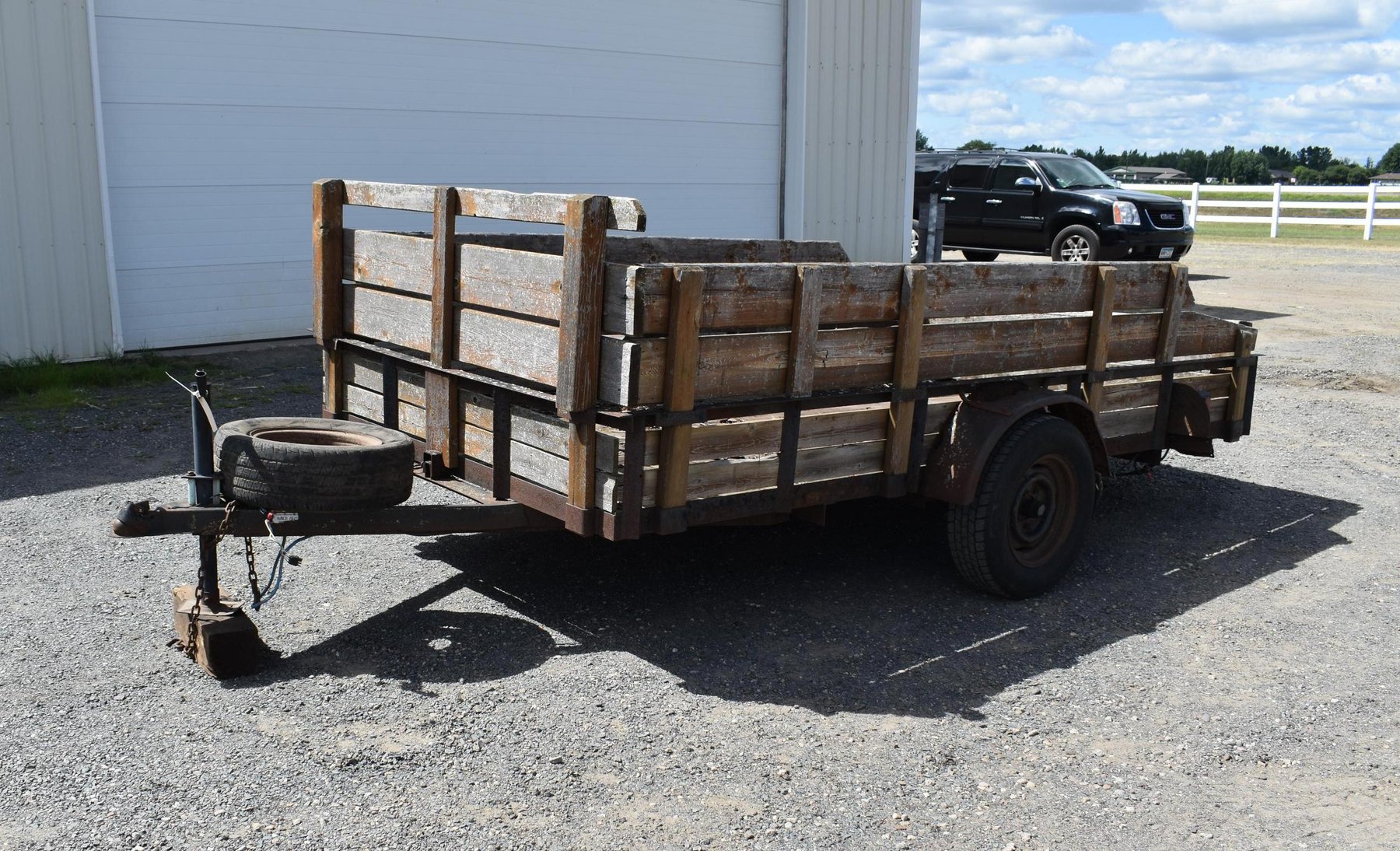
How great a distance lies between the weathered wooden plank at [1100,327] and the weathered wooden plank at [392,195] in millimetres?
2810

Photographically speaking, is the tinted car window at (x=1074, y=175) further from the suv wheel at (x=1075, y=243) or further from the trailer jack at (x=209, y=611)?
the trailer jack at (x=209, y=611)

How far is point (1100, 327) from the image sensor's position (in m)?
5.49

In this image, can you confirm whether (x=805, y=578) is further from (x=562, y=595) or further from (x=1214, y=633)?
(x=1214, y=633)

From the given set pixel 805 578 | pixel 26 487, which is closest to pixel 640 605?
pixel 805 578

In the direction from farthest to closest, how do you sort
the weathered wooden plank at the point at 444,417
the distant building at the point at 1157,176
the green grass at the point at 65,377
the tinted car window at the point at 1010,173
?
the distant building at the point at 1157,176 < the tinted car window at the point at 1010,173 < the green grass at the point at 65,377 < the weathered wooden plank at the point at 444,417

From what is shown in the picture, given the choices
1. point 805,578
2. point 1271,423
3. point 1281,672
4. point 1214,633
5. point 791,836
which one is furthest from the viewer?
point 1271,423

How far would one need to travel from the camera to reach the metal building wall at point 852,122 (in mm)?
13461

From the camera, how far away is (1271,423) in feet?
29.6

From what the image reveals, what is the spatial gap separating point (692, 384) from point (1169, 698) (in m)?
1.94

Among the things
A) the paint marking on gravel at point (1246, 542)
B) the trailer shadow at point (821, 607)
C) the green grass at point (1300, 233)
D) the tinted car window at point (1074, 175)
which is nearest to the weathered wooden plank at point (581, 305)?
the trailer shadow at point (821, 607)

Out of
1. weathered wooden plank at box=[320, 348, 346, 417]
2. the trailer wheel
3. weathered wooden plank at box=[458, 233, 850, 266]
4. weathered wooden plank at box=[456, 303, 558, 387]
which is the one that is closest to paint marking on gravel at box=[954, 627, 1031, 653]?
the trailer wheel

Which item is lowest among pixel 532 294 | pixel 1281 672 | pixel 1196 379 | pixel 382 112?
pixel 1281 672

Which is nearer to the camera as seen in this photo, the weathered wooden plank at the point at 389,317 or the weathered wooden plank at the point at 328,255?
the weathered wooden plank at the point at 389,317

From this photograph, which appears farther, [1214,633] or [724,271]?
[1214,633]
